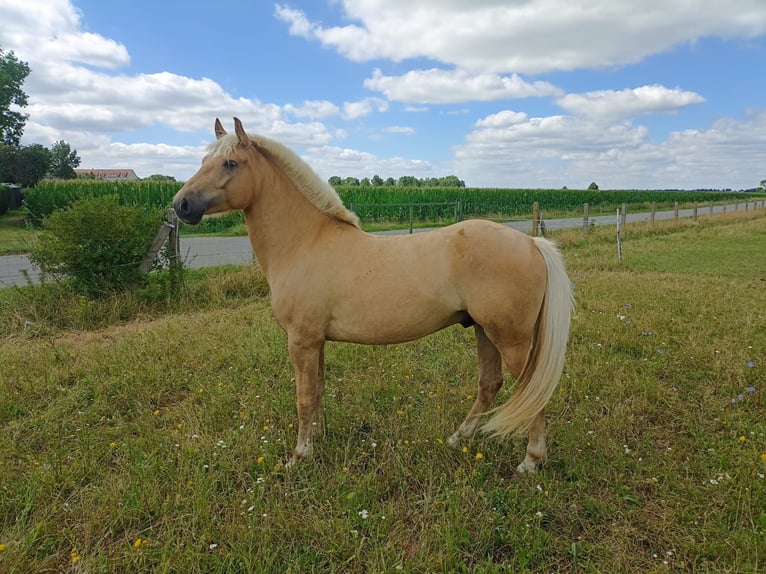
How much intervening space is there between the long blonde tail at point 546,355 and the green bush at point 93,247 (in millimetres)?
5822

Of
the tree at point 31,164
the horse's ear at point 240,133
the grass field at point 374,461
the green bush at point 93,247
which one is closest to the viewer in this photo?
the grass field at point 374,461

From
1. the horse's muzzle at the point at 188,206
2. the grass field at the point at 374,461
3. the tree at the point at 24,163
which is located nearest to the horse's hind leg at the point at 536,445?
the grass field at the point at 374,461

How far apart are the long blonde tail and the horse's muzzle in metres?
2.14

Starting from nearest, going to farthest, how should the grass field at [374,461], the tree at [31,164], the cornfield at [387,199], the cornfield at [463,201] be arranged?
the grass field at [374,461] < the cornfield at [387,199] < the cornfield at [463,201] < the tree at [31,164]

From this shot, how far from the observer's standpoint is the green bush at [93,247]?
233 inches

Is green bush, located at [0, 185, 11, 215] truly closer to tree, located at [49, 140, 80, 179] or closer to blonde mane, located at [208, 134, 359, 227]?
tree, located at [49, 140, 80, 179]

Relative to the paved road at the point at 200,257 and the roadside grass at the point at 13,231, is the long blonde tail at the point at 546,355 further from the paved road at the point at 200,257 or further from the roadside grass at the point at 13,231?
the roadside grass at the point at 13,231

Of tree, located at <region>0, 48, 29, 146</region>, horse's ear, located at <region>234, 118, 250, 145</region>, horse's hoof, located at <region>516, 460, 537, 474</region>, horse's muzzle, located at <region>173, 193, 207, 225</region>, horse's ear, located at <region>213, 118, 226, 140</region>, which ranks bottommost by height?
horse's hoof, located at <region>516, 460, 537, 474</region>

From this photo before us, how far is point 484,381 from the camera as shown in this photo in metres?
3.13

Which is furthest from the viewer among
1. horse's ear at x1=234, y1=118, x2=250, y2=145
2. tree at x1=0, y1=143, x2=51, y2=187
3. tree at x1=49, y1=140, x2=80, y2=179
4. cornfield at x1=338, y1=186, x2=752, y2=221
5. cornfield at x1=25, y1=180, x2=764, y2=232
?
tree at x1=49, y1=140, x2=80, y2=179

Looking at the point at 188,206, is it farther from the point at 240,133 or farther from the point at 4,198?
the point at 4,198

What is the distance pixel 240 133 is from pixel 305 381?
1651mm

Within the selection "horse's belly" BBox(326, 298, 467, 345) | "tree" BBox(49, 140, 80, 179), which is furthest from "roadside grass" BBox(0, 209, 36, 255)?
"tree" BBox(49, 140, 80, 179)

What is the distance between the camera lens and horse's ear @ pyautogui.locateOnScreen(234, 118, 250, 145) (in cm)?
262
